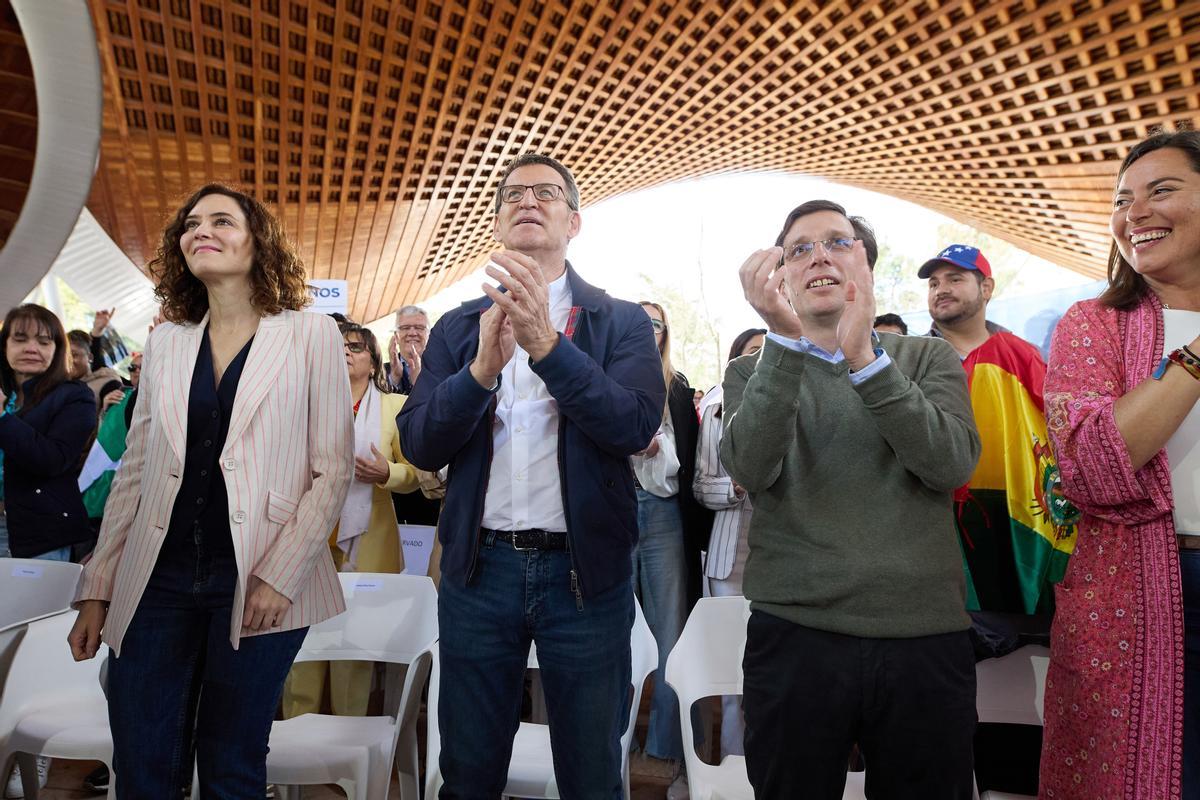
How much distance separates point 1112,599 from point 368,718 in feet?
5.76

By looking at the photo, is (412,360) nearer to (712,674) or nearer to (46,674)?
(46,674)

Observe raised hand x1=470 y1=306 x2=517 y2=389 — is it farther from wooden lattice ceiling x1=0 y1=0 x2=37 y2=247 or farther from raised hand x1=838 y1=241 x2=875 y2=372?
wooden lattice ceiling x1=0 y1=0 x2=37 y2=247

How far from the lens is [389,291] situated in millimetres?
12531

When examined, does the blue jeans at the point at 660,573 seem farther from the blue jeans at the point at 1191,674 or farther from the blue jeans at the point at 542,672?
the blue jeans at the point at 1191,674

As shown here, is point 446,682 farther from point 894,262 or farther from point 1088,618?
point 894,262

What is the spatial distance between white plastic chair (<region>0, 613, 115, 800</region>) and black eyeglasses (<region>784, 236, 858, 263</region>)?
186 centimetres

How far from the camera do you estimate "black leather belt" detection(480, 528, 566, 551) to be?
1392 millimetres

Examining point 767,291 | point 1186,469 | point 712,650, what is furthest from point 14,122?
point 1186,469

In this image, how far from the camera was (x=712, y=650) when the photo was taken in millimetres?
1854

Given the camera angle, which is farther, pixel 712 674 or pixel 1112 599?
pixel 712 674

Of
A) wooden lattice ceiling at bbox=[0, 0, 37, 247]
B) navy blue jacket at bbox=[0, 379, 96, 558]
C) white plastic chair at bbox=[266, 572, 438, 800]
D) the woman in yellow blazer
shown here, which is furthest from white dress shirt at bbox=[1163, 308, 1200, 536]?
wooden lattice ceiling at bbox=[0, 0, 37, 247]

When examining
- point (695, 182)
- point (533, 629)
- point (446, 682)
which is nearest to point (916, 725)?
point (533, 629)

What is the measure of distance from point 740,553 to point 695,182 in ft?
48.6

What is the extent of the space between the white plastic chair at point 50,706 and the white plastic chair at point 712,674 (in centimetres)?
131
